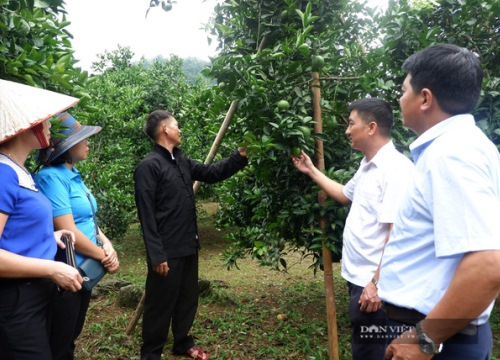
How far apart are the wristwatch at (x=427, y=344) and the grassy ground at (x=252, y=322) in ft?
7.17

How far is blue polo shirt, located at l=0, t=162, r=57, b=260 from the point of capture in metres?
1.77

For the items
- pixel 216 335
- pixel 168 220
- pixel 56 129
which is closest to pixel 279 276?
pixel 216 335

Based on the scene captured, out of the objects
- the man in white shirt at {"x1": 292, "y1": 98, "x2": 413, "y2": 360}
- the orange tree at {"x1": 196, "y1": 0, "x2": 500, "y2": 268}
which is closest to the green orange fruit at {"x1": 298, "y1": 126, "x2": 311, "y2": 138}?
the orange tree at {"x1": 196, "y1": 0, "x2": 500, "y2": 268}

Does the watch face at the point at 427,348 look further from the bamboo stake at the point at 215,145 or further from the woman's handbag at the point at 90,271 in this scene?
the bamboo stake at the point at 215,145

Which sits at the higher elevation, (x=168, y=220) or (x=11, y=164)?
(x=11, y=164)

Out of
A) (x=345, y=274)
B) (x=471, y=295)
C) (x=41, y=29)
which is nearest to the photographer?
(x=471, y=295)

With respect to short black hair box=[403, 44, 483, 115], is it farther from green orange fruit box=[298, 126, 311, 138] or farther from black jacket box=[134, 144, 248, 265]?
black jacket box=[134, 144, 248, 265]

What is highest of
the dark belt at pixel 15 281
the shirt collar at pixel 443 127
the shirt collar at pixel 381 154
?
the shirt collar at pixel 443 127

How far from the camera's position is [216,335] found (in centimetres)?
394

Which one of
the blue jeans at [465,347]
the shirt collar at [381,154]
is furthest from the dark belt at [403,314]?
the shirt collar at [381,154]

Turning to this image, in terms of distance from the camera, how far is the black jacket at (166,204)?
308 cm

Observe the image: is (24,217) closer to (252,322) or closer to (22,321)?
(22,321)

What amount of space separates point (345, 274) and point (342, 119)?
4.16ft

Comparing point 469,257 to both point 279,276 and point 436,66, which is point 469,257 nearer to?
point 436,66
